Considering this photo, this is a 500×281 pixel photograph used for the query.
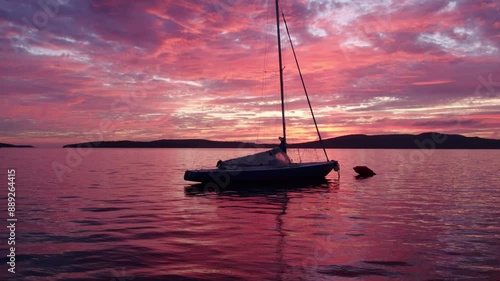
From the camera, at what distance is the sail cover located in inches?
1383

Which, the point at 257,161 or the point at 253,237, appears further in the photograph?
the point at 257,161

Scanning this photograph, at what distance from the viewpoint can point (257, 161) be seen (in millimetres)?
35594

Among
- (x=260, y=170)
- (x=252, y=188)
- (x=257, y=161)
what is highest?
(x=257, y=161)

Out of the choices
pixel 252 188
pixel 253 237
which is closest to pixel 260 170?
pixel 252 188

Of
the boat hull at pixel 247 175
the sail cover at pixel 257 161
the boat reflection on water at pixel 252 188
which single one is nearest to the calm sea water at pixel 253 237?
the boat reflection on water at pixel 252 188

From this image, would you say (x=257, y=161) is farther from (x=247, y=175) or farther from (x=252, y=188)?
(x=252, y=188)

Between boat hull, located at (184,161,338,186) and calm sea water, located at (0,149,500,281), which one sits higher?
boat hull, located at (184,161,338,186)

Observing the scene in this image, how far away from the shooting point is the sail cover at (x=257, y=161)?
35.1 m
